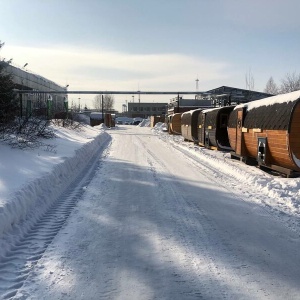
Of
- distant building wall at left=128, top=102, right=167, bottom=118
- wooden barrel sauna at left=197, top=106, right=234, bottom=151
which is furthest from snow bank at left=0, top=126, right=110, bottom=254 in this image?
distant building wall at left=128, top=102, right=167, bottom=118

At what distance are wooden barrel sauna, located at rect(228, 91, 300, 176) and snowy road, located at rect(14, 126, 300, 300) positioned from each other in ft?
9.60

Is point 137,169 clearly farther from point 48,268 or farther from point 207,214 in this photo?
point 48,268

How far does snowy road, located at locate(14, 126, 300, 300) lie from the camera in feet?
12.3

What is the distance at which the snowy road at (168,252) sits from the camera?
12.3 ft

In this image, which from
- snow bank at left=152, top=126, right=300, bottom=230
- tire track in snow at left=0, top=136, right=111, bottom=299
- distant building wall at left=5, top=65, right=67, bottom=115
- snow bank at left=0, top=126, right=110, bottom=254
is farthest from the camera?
distant building wall at left=5, top=65, right=67, bottom=115

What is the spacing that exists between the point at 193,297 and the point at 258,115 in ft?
32.5

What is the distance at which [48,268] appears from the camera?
167 inches

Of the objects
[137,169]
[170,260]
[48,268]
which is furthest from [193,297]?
[137,169]

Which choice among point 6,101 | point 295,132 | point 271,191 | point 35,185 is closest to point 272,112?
point 295,132

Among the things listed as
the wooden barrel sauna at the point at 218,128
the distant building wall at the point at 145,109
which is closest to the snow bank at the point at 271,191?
the wooden barrel sauna at the point at 218,128

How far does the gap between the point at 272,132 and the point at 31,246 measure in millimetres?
8359

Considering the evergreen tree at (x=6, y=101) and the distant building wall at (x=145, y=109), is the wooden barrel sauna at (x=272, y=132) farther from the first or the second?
the distant building wall at (x=145, y=109)

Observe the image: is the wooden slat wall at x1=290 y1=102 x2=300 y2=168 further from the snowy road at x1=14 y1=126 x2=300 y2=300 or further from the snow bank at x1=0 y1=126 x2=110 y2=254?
the snow bank at x1=0 y1=126 x2=110 y2=254

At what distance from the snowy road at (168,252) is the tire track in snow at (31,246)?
120mm
